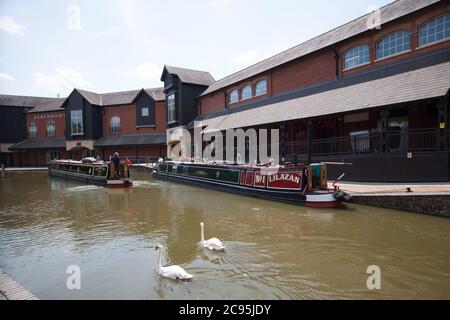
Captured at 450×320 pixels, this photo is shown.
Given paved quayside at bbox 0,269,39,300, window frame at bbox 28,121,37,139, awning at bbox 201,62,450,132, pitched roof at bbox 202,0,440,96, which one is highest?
pitched roof at bbox 202,0,440,96

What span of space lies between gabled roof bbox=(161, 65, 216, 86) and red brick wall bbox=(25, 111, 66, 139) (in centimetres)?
1681

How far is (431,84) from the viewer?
36.8ft

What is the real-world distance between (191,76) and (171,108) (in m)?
3.99

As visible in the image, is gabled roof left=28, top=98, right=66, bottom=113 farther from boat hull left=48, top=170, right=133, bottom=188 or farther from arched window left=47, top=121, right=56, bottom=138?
boat hull left=48, top=170, right=133, bottom=188

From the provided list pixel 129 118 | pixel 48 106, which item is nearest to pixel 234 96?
pixel 129 118

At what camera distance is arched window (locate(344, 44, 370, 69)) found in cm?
1603

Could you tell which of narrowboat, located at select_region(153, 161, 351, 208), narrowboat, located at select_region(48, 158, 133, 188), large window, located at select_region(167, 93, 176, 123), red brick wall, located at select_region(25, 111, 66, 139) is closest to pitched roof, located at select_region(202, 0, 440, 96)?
large window, located at select_region(167, 93, 176, 123)

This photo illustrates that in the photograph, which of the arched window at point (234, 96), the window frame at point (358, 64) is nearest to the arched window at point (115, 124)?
the arched window at point (234, 96)

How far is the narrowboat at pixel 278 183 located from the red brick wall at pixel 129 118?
20.2m

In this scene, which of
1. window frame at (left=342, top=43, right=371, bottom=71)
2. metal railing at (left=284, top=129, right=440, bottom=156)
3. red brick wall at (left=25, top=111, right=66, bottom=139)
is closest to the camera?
metal railing at (left=284, top=129, right=440, bottom=156)

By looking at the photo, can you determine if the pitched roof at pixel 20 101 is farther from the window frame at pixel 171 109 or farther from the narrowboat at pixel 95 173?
the narrowboat at pixel 95 173

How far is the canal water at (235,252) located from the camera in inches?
180
